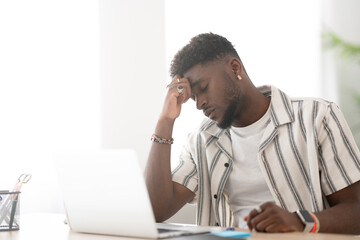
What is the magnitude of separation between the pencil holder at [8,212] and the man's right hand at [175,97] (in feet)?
2.02

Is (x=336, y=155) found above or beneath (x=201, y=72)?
beneath

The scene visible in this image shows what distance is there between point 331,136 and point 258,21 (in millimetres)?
1388

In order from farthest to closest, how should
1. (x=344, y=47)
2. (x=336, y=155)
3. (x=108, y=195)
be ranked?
(x=344, y=47) → (x=336, y=155) → (x=108, y=195)

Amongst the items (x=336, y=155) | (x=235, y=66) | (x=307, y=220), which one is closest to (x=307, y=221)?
(x=307, y=220)

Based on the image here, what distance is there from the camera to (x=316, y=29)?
3.04m

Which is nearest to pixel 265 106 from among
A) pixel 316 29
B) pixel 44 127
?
pixel 44 127

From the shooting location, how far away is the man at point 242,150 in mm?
1693

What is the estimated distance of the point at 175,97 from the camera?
6.31 ft

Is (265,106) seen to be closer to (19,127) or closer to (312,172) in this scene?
(312,172)

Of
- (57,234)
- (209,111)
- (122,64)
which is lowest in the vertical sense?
(57,234)

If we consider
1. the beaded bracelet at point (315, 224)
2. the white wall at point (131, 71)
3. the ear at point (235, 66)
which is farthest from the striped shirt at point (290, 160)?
the white wall at point (131, 71)

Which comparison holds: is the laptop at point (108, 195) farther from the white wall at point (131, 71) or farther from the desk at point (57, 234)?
the white wall at point (131, 71)

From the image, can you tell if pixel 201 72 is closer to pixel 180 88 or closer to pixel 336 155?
pixel 180 88

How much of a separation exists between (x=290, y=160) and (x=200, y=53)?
0.47 m
